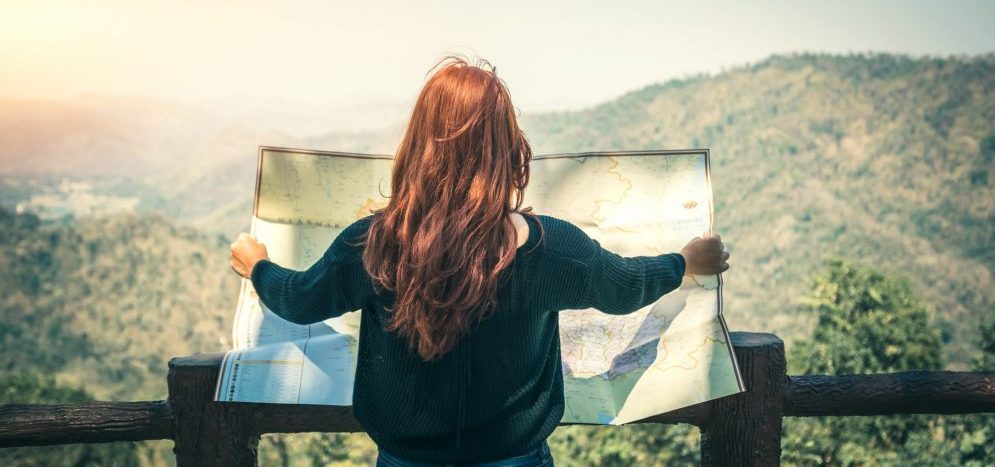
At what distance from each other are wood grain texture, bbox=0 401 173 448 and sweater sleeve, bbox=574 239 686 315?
4.39ft

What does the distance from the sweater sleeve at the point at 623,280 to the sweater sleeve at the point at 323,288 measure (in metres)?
0.43

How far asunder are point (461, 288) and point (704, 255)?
753 millimetres

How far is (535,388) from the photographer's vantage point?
5.02ft

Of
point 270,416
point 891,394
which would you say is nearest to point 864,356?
point 891,394

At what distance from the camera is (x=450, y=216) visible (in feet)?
4.47

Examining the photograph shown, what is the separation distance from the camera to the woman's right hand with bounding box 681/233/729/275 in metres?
1.84

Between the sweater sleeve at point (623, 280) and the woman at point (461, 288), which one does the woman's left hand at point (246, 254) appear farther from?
the sweater sleeve at point (623, 280)

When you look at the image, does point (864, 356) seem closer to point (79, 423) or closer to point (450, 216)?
point (79, 423)

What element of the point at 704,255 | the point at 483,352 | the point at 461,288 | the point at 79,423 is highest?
the point at 704,255

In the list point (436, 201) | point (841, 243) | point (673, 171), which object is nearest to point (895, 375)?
point (673, 171)

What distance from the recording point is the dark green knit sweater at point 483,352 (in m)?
1.43

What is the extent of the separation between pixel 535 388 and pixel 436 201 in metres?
0.44

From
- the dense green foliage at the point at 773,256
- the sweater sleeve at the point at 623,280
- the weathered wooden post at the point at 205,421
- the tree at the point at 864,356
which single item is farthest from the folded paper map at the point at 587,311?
the tree at the point at 864,356

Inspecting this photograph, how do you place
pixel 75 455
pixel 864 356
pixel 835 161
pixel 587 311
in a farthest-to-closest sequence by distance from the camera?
1. pixel 835 161
2. pixel 864 356
3. pixel 75 455
4. pixel 587 311
